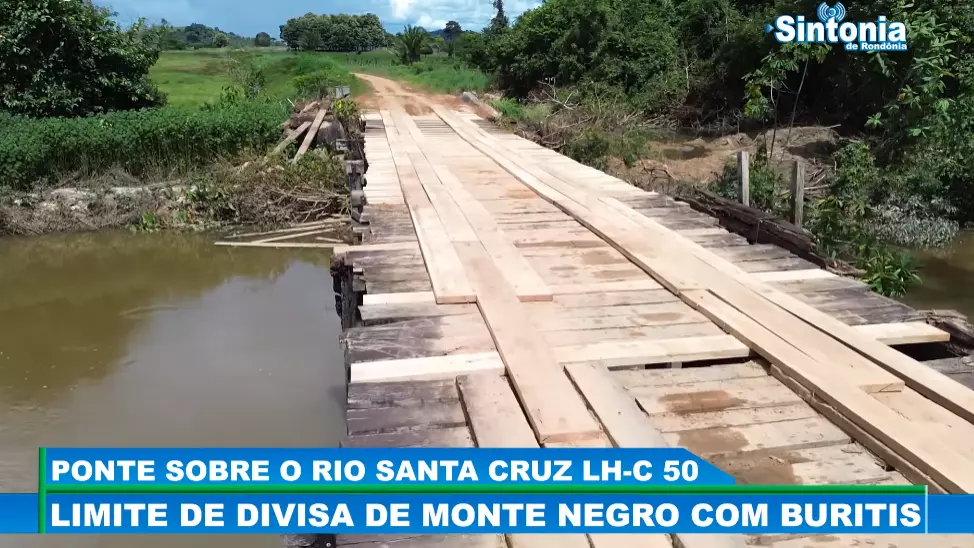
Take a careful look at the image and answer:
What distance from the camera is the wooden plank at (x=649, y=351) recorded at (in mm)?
3494

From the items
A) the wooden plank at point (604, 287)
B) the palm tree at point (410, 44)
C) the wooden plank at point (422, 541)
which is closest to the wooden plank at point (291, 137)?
the wooden plank at point (604, 287)

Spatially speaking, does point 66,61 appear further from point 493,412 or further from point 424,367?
point 493,412

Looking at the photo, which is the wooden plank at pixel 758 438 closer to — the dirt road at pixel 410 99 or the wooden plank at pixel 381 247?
the wooden plank at pixel 381 247

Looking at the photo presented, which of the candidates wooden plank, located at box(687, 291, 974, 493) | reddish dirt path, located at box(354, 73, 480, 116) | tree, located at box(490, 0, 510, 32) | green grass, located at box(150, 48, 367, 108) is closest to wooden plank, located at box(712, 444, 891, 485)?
wooden plank, located at box(687, 291, 974, 493)

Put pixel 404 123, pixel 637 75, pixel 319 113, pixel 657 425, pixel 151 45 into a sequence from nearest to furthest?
pixel 657 425 → pixel 404 123 → pixel 319 113 → pixel 151 45 → pixel 637 75

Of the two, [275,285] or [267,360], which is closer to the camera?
[267,360]

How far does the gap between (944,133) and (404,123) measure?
916 centimetres

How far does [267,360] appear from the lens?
27.5ft

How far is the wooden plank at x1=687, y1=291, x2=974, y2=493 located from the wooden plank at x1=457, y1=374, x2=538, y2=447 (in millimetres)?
1239

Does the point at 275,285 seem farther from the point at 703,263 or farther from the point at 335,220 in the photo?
the point at 703,263

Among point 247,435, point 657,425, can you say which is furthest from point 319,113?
point 657,425

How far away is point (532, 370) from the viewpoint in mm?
3336

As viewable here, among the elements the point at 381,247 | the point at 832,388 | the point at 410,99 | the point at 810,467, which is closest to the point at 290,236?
the point at 381,247

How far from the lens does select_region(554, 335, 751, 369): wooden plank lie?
349 cm
